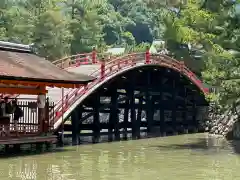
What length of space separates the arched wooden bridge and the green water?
2.28m

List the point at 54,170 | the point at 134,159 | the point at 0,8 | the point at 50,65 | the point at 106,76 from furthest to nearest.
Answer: the point at 0,8, the point at 106,76, the point at 50,65, the point at 134,159, the point at 54,170

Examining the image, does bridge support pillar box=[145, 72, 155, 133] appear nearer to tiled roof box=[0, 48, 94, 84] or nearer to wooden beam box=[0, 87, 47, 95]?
tiled roof box=[0, 48, 94, 84]

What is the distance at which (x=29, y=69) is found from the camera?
1905 centimetres

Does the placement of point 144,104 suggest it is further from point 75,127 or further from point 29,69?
point 29,69

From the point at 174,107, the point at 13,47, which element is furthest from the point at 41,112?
the point at 174,107

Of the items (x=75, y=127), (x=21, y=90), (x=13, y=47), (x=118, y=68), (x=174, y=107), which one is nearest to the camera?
(x=21, y=90)

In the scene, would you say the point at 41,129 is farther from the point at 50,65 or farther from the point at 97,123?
the point at 97,123

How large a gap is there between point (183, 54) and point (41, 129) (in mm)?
24427

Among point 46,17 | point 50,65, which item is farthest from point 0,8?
point 50,65

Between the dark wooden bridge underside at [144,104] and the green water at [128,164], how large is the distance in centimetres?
257

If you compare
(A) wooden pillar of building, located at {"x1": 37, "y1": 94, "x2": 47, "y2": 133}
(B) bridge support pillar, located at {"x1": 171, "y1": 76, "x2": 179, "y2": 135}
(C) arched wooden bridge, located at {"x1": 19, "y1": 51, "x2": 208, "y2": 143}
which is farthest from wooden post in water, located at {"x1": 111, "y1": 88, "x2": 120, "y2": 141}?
(A) wooden pillar of building, located at {"x1": 37, "y1": 94, "x2": 47, "y2": 133}

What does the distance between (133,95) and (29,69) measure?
10.7m

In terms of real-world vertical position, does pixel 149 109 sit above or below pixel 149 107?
below

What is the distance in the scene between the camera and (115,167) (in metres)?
16.6
